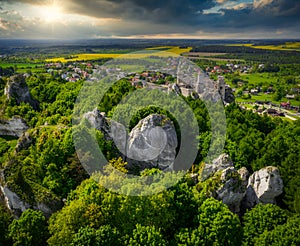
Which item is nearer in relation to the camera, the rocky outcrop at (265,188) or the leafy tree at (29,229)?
the leafy tree at (29,229)

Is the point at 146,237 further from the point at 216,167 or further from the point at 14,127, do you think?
the point at 14,127

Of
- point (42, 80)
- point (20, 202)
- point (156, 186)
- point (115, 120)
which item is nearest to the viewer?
point (156, 186)

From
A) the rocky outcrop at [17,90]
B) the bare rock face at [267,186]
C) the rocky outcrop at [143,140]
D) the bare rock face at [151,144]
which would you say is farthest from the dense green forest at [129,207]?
the rocky outcrop at [17,90]

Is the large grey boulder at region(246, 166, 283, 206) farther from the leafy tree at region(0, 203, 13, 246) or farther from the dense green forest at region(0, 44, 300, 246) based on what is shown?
the leafy tree at region(0, 203, 13, 246)

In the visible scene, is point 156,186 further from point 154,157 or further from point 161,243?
point 154,157

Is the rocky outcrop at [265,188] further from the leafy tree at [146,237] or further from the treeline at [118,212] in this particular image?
the leafy tree at [146,237]

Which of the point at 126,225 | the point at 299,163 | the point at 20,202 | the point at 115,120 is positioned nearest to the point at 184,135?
the point at 115,120
